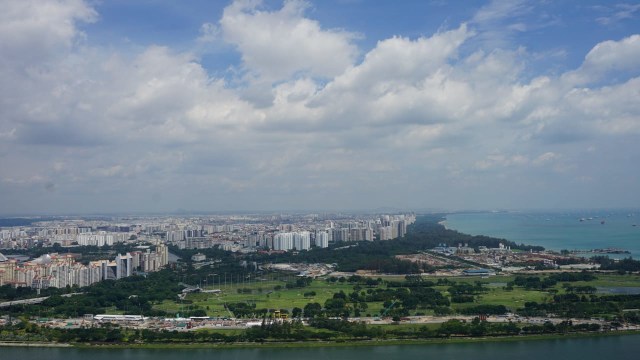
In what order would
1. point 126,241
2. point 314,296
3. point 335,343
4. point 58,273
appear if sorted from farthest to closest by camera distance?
point 126,241 → point 58,273 → point 314,296 → point 335,343

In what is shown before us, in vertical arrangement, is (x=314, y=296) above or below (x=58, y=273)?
below

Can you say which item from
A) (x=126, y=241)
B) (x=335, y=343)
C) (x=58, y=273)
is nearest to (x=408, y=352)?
(x=335, y=343)

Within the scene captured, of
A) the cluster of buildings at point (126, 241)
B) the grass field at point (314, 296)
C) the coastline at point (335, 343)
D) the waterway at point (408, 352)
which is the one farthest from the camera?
the cluster of buildings at point (126, 241)

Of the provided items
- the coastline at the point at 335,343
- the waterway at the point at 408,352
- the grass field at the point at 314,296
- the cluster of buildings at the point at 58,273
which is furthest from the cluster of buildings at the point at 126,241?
the waterway at the point at 408,352

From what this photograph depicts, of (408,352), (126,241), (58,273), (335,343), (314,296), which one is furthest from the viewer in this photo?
(126,241)

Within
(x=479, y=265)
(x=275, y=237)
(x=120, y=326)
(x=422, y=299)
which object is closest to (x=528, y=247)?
(x=479, y=265)

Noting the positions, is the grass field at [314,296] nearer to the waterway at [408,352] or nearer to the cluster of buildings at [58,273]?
the waterway at [408,352]

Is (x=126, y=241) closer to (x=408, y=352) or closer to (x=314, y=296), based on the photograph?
(x=314, y=296)

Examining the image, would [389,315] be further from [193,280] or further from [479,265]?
[479,265]

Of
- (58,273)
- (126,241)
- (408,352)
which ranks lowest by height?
(408,352)
